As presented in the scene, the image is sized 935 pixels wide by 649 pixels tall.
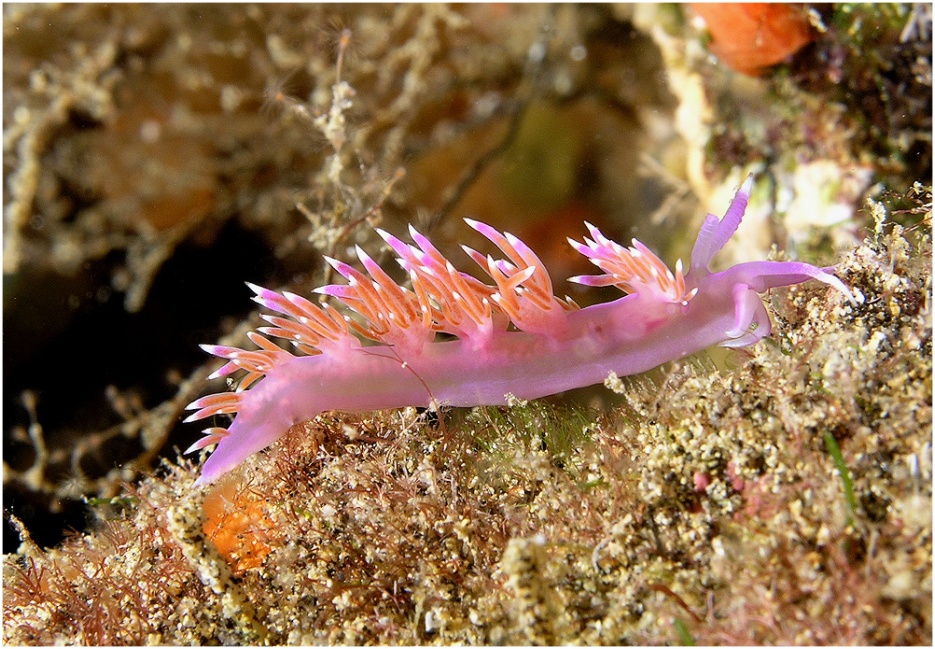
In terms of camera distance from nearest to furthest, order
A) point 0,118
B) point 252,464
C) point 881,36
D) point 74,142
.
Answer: point 252,464
point 881,36
point 0,118
point 74,142

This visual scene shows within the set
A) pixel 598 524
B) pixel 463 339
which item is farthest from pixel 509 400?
pixel 598 524

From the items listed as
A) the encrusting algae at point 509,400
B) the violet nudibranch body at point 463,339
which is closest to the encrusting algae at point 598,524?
the encrusting algae at point 509,400

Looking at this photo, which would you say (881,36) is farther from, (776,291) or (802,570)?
(802,570)

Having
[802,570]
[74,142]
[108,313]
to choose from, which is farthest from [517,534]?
[74,142]

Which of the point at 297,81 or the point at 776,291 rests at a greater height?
the point at 297,81

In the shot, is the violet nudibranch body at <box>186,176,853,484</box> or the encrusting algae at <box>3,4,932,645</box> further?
the violet nudibranch body at <box>186,176,853,484</box>

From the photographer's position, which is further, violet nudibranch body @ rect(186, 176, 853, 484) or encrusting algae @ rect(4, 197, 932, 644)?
violet nudibranch body @ rect(186, 176, 853, 484)

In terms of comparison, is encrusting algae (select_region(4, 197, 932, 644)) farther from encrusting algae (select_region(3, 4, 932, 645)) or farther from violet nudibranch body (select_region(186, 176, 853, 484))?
violet nudibranch body (select_region(186, 176, 853, 484))

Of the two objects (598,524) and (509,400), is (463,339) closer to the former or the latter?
(509,400)

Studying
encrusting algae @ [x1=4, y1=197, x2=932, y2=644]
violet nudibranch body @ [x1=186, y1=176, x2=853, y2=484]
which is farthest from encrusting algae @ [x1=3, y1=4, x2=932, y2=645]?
violet nudibranch body @ [x1=186, y1=176, x2=853, y2=484]
